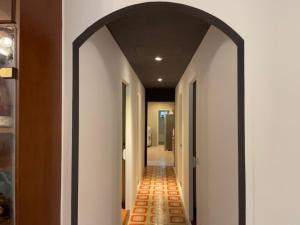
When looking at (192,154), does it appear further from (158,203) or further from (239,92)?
(239,92)

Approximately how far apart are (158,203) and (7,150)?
3934 millimetres

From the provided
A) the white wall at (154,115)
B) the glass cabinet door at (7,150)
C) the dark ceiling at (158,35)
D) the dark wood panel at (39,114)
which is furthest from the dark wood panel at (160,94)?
the glass cabinet door at (7,150)

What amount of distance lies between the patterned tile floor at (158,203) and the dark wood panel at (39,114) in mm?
2698

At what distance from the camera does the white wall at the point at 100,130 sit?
181cm

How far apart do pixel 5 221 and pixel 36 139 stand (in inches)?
14.6

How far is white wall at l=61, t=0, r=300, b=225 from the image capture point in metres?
1.43

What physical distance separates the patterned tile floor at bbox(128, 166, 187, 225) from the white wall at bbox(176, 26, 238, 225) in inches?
43.7

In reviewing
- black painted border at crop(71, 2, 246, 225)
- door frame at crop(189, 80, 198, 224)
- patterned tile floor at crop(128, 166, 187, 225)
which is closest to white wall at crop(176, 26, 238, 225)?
black painted border at crop(71, 2, 246, 225)

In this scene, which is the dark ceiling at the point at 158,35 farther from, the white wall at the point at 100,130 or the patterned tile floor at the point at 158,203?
the patterned tile floor at the point at 158,203

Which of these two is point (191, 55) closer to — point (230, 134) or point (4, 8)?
point (230, 134)

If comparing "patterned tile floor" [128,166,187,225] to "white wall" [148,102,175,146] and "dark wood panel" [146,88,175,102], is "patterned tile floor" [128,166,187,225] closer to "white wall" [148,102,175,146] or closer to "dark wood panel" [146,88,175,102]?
"dark wood panel" [146,88,175,102]

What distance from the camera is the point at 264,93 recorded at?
1531 mm

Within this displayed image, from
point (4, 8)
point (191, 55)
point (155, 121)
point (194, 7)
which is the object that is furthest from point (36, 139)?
point (155, 121)

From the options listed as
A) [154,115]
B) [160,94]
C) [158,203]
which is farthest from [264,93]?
[154,115]
